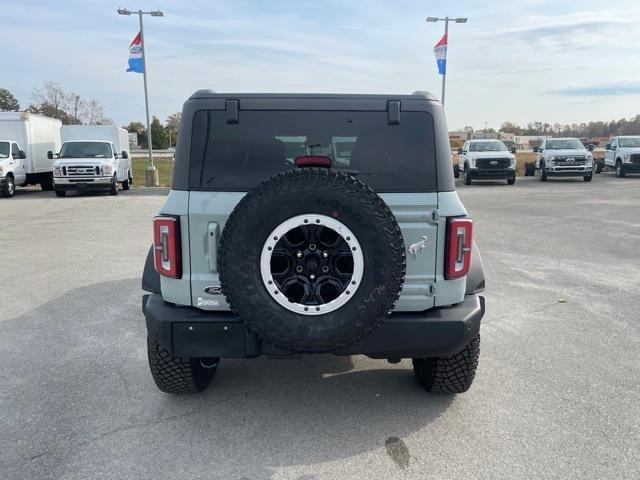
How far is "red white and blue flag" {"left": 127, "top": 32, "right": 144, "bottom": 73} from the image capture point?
22.9m

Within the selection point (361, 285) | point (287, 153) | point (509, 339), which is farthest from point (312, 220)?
point (509, 339)

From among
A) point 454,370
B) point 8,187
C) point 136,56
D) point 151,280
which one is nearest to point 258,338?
point 151,280

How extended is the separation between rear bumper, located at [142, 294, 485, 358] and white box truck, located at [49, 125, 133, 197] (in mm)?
16813

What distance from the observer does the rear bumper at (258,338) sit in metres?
3.05

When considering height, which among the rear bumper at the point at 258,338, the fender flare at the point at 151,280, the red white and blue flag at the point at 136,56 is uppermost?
the red white and blue flag at the point at 136,56

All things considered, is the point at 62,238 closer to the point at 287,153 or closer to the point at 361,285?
the point at 287,153

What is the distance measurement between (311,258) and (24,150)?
20806mm

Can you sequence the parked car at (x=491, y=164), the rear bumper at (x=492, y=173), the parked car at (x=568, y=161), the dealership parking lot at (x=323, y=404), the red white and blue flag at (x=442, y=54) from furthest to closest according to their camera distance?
the red white and blue flag at (x=442, y=54)
the parked car at (x=568, y=161)
the rear bumper at (x=492, y=173)
the parked car at (x=491, y=164)
the dealership parking lot at (x=323, y=404)

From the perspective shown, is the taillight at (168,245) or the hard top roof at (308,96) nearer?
the taillight at (168,245)

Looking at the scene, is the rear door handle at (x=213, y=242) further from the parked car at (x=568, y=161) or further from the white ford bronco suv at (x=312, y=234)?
the parked car at (x=568, y=161)

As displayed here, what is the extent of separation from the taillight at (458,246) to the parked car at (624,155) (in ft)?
85.6

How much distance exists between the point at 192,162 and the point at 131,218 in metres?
10.3

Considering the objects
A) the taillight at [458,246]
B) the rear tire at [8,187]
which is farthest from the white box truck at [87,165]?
the taillight at [458,246]

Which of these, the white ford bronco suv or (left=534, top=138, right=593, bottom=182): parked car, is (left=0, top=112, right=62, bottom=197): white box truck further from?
(left=534, top=138, right=593, bottom=182): parked car
